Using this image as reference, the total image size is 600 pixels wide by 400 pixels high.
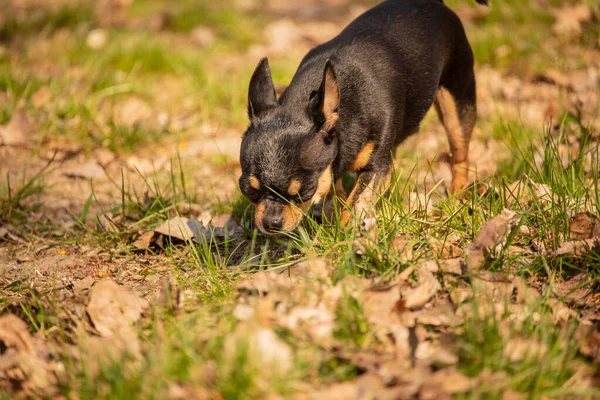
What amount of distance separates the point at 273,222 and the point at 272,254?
33 centimetres

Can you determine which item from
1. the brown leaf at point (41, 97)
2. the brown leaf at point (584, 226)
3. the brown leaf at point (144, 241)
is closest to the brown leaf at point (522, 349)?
the brown leaf at point (584, 226)

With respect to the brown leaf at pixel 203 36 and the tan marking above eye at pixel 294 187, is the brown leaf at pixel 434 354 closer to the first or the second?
the tan marking above eye at pixel 294 187

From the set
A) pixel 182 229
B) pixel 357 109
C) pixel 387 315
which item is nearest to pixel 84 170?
pixel 182 229

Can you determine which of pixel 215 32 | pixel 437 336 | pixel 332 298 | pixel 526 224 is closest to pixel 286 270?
pixel 332 298

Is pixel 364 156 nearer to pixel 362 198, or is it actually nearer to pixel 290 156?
pixel 362 198

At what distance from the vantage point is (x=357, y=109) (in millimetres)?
3695

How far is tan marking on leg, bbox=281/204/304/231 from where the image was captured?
10.9 ft

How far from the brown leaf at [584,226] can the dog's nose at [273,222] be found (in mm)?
1384

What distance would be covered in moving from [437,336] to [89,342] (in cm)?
129

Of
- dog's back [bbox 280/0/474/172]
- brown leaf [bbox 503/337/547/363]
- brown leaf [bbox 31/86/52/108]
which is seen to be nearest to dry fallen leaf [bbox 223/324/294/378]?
brown leaf [bbox 503/337/547/363]

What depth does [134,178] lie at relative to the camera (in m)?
4.73

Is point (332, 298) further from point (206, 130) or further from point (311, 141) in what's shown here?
point (206, 130)

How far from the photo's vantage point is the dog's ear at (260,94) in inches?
143

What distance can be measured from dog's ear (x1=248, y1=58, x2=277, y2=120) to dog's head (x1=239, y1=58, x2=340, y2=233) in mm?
63
